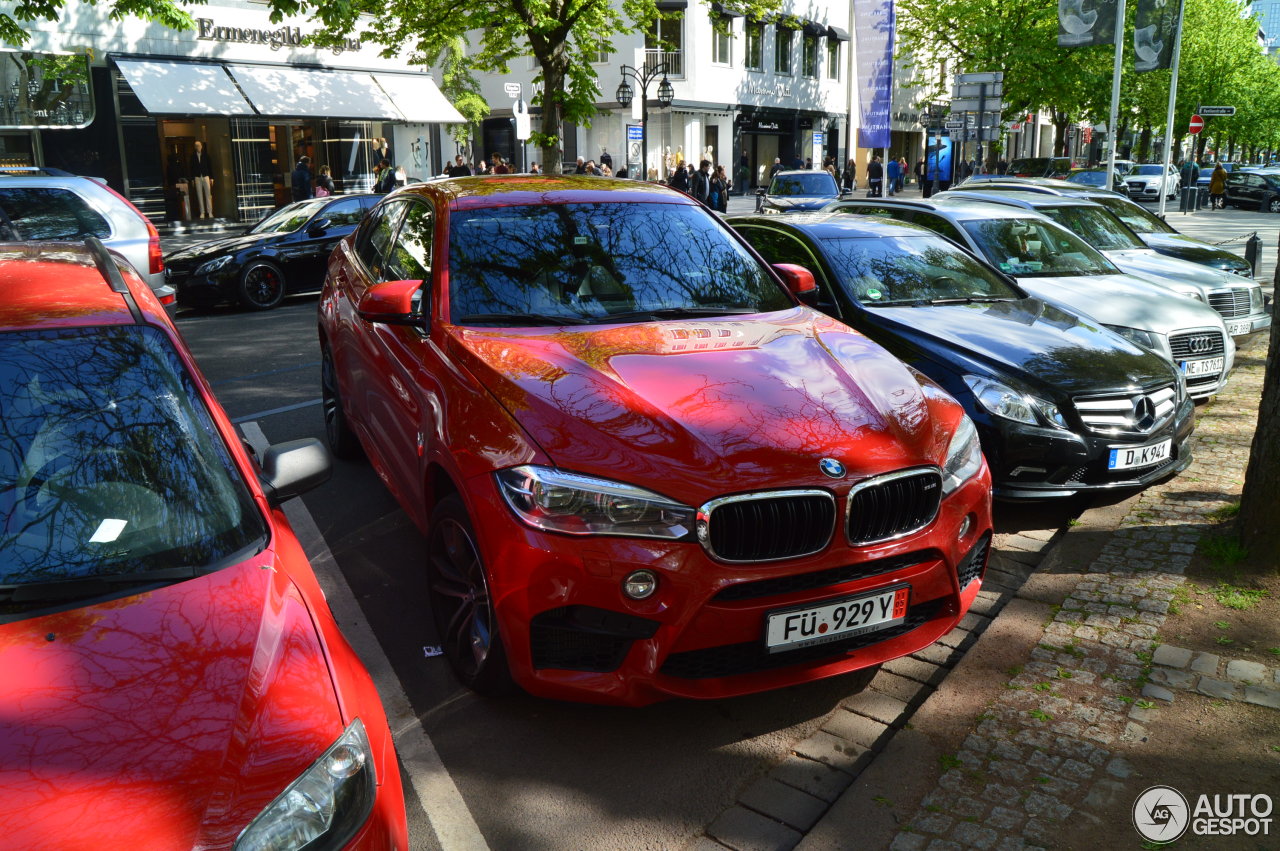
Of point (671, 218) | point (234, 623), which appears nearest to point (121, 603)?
point (234, 623)

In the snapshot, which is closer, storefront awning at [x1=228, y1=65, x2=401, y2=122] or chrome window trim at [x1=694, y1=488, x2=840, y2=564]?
chrome window trim at [x1=694, y1=488, x2=840, y2=564]

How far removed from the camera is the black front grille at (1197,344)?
25.6 ft

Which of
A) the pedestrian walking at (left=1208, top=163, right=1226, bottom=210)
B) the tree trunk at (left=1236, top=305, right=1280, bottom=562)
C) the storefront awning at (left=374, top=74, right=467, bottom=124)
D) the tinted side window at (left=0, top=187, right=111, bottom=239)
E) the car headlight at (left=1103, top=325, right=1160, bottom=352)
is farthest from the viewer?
the pedestrian walking at (left=1208, top=163, right=1226, bottom=210)

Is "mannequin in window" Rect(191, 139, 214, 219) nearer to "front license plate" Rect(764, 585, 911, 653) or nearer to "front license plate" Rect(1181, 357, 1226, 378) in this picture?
"front license plate" Rect(1181, 357, 1226, 378)

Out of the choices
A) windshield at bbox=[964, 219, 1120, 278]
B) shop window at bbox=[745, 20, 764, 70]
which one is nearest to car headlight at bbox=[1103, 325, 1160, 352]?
windshield at bbox=[964, 219, 1120, 278]

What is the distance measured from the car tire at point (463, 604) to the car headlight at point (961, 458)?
5.37ft

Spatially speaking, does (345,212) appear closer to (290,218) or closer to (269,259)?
(290,218)

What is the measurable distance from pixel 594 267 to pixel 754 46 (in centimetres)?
4288

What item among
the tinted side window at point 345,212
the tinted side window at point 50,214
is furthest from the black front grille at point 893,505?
the tinted side window at point 345,212

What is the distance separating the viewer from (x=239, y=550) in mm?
2639

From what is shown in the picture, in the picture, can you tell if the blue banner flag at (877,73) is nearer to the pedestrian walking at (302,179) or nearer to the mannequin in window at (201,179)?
the pedestrian walking at (302,179)

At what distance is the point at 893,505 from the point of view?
346 centimetres

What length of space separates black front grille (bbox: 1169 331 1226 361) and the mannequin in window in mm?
23092

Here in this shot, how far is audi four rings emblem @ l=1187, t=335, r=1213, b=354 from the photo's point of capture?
7.87 m
